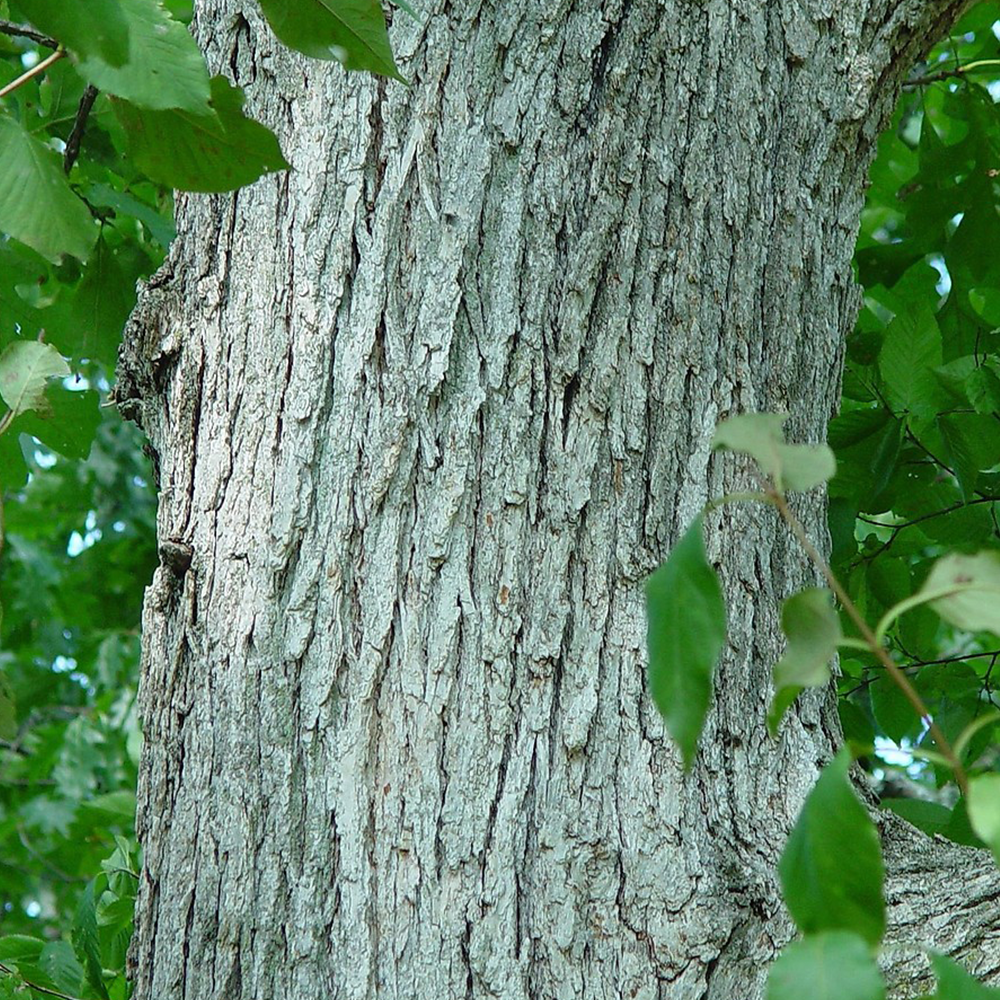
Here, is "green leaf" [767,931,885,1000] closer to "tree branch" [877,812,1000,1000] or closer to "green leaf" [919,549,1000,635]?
"green leaf" [919,549,1000,635]

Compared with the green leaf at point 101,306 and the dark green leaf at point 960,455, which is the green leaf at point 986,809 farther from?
the green leaf at point 101,306

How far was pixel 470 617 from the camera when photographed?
3.51 ft

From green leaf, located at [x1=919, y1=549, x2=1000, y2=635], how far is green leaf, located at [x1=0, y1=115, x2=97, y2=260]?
0.62 metres

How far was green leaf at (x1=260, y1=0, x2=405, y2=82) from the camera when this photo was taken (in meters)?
0.84

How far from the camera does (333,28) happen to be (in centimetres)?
85

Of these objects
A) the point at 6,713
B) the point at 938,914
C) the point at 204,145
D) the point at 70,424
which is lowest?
the point at 938,914

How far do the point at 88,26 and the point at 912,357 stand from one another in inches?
49.1

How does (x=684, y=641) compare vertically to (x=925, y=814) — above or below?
above

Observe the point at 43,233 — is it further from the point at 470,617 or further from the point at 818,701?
the point at 818,701

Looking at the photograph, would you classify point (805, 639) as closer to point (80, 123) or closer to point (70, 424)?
point (80, 123)

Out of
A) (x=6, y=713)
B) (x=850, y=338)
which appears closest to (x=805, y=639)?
(x=6, y=713)

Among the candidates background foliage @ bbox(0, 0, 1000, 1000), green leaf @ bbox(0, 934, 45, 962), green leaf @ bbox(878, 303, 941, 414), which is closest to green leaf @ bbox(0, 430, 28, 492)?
background foliage @ bbox(0, 0, 1000, 1000)

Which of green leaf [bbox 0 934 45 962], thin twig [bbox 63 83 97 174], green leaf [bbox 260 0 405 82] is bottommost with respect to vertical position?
green leaf [bbox 0 934 45 962]

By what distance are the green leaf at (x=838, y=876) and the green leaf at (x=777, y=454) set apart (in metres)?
0.16
